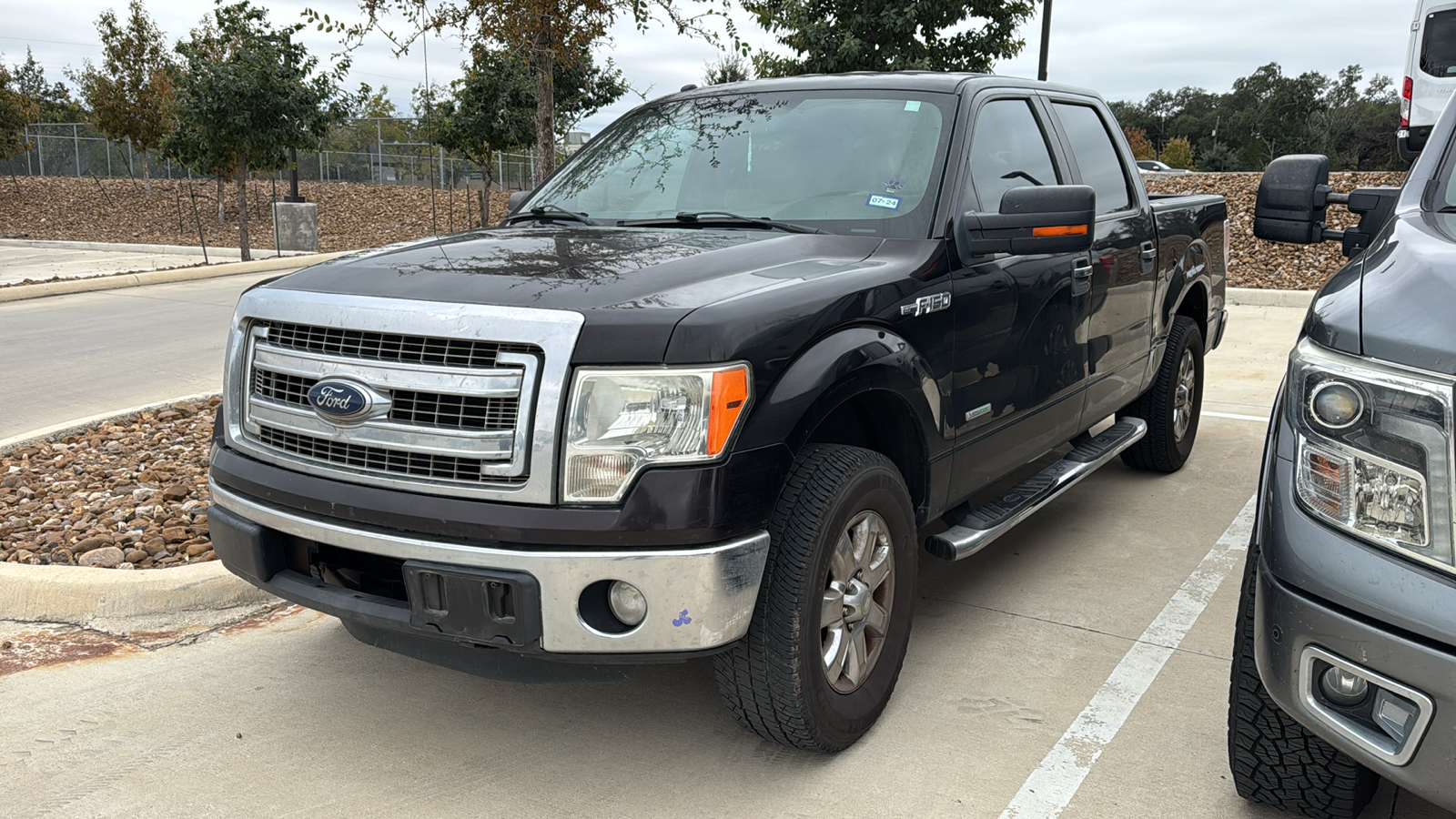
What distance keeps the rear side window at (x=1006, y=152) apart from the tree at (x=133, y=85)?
30.6 m

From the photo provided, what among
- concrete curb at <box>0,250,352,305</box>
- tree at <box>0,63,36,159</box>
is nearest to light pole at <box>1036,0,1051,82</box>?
concrete curb at <box>0,250,352,305</box>

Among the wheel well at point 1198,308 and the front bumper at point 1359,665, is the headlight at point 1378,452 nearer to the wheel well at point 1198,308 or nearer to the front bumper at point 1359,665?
the front bumper at point 1359,665

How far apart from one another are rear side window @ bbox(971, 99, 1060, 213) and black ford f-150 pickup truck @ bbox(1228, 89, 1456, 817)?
155 cm

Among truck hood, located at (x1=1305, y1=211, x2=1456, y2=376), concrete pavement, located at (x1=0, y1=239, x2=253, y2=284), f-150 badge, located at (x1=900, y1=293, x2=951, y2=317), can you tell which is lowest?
concrete pavement, located at (x1=0, y1=239, x2=253, y2=284)

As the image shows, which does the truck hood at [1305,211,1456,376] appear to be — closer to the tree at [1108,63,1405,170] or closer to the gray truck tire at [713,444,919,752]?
the gray truck tire at [713,444,919,752]

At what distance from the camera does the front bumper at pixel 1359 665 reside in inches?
80.3

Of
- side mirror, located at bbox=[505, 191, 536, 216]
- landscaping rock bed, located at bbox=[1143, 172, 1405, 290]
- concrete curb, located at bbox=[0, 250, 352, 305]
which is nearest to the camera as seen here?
side mirror, located at bbox=[505, 191, 536, 216]

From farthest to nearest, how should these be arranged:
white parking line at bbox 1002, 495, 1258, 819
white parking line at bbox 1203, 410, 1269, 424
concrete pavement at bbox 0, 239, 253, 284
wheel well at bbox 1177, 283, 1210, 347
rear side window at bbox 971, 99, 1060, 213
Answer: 1. concrete pavement at bbox 0, 239, 253, 284
2. white parking line at bbox 1203, 410, 1269, 424
3. wheel well at bbox 1177, 283, 1210, 347
4. rear side window at bbox 971, 99, 1060, 213
5. white parking line at bbox 1002, 495, 1258, 819

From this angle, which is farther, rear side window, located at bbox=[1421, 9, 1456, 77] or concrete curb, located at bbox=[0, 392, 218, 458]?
rear side window, located at bbox=[1421, 9, 1456, 77]

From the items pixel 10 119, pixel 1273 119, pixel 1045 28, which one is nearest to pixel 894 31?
pixel 1045 28

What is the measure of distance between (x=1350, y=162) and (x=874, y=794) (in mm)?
60394

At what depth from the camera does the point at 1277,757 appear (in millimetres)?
2652

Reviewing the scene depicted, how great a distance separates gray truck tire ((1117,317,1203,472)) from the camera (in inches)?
A: 226

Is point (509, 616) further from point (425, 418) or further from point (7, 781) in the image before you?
point (7, 781)
